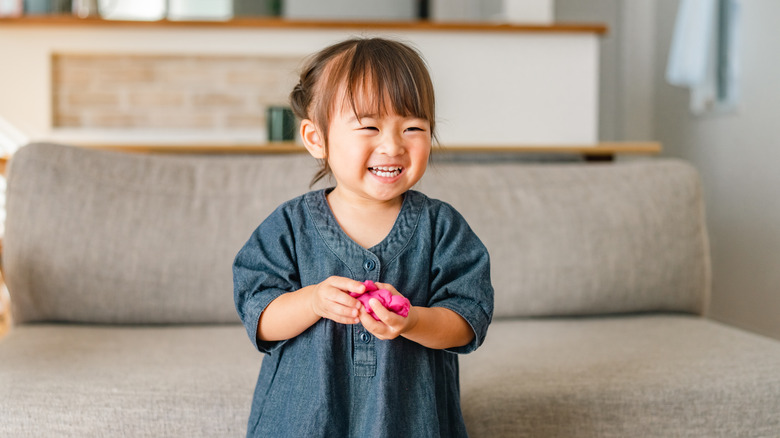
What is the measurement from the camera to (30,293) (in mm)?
1463

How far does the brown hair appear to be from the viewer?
80 centimetres

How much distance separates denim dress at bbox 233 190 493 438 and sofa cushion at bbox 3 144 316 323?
0.66 metres

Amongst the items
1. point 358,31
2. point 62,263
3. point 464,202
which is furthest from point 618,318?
point 358,31

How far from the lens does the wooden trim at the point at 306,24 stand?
2693 mm

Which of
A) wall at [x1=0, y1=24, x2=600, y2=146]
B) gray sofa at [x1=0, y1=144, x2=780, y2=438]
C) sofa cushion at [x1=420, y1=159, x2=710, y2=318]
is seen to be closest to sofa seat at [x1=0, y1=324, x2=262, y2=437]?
gray sofa at [x1=0, y1=144, x2=780, y2=438]

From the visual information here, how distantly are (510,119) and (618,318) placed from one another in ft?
4.80

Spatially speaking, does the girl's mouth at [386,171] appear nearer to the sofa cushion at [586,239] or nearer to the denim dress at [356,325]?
the denim dress at [356,325]

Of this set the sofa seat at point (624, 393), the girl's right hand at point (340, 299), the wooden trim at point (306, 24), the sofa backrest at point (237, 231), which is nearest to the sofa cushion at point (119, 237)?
the sofa backrest at point (237, 231)

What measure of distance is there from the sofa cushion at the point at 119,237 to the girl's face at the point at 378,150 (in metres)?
0.77

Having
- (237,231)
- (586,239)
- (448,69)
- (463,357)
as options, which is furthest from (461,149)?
(463,357)

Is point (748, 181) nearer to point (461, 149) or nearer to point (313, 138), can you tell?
point (461, 149)

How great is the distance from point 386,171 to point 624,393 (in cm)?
60

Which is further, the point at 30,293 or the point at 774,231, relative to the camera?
the point at 774,231

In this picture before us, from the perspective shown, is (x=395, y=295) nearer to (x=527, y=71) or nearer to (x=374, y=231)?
(x=374, y=231)
